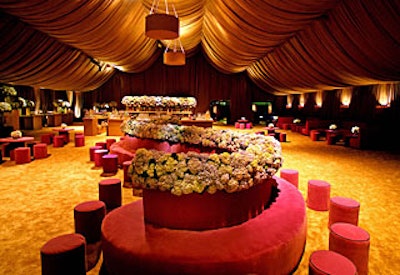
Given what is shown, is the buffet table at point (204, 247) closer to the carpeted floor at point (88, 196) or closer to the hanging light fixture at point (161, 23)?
the carpeted floor at point (88, 196)

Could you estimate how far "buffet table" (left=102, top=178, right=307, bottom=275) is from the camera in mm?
2201

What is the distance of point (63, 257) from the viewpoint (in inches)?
92.2

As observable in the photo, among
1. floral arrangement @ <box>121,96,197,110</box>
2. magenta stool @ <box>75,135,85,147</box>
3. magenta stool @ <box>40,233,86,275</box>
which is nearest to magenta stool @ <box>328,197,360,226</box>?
magenta stool @ <box>40,233,86,275</box>

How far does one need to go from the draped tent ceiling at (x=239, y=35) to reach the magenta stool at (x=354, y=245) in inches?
192

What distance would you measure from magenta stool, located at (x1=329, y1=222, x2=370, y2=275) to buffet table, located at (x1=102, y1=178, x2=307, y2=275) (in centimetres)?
33

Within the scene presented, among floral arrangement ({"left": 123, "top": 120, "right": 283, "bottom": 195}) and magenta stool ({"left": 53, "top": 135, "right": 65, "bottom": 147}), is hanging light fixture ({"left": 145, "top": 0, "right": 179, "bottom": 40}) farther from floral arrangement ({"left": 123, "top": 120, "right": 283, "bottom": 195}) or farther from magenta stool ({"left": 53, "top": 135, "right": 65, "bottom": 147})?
magenta stool ({"left": 53, "top": 135, "right": 65, "bottom": 147})

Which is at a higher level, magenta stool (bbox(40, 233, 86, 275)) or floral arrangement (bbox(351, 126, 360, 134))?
floral arrangement (bbox(351, 126, 360, 134))

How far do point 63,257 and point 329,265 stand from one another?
2183 mm

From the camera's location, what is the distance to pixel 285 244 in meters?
2.49

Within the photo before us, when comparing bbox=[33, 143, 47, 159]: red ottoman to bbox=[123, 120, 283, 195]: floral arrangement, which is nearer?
bbox=[123, 120, 283, 195]: floral arrangement

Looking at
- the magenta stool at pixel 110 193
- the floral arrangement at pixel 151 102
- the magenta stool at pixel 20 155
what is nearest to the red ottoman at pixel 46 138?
the magenta stool at pixel 20 155

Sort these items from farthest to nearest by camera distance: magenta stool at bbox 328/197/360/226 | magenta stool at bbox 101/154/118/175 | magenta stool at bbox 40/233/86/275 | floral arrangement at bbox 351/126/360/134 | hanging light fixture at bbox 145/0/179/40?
floral arrangement at bbox 351/126/360/134
magenta stool at bbox 101/154/118/175
hanging light fixture at bbox 145/0/179/40
magenta stool at bbox 328/197/360/226
magenta stool at bbox 40/233/86/275

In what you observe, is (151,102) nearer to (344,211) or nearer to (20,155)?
(20,155)

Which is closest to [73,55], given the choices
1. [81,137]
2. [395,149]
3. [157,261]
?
[81,137]
